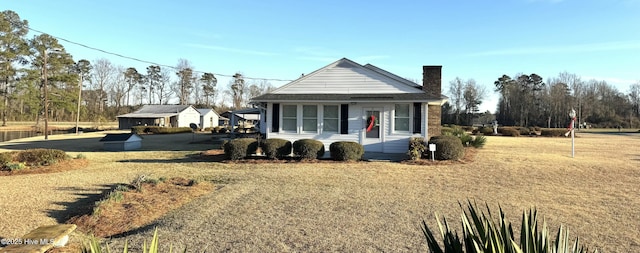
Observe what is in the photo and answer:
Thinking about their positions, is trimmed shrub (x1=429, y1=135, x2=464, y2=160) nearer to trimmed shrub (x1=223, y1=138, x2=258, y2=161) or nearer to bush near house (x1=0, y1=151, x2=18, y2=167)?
trimmed shrub (x1=223, y1=138, x2=258, y2=161)

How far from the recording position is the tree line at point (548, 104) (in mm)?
59594

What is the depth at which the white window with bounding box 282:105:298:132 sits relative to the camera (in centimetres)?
1595

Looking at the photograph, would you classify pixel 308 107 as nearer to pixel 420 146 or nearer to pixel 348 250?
pixel 420 146

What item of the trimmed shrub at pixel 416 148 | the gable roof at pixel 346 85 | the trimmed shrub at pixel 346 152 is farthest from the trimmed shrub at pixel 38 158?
the trimmed shrub at pixel 416 148

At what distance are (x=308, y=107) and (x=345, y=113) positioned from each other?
1701 millimetres

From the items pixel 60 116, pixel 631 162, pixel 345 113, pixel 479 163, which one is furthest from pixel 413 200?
pixel 60 116

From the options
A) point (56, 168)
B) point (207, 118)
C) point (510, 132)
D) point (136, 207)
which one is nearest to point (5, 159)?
point (56, 168)

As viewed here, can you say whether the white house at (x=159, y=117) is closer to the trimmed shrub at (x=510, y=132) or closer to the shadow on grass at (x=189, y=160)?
the shadow on grass at (x=189, y=160)

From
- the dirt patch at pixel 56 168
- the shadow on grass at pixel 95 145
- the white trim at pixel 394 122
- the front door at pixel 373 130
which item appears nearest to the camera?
the dirt patch at pixel 56 168

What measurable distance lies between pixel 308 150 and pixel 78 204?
7581 millimetres

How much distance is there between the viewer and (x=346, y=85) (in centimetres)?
1664

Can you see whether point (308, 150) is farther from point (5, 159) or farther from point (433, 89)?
point (5, 159)

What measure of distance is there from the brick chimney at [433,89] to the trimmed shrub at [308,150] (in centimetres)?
553

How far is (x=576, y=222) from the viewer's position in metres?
5.69
